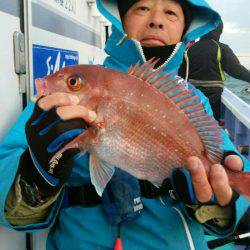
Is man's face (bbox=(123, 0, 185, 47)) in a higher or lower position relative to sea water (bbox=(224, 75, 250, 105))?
higher

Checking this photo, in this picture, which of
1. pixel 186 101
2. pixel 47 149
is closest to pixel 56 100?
pixel 47 149

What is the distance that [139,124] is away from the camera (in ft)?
4.00

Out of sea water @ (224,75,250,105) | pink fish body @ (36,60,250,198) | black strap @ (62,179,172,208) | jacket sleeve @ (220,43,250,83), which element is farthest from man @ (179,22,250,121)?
pink fish body @ (36,60,250,198)

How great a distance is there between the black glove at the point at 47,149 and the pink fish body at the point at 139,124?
0.14ft

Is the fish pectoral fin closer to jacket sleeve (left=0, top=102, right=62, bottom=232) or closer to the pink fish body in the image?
the pink fish body

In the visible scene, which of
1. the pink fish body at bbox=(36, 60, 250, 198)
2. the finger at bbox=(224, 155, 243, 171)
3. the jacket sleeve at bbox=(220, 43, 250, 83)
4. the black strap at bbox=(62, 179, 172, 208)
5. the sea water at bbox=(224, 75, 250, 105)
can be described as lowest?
the sea water at bbox=(224, 75, 250, 105)

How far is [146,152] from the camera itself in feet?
4.11

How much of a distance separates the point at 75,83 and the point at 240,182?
68 cm

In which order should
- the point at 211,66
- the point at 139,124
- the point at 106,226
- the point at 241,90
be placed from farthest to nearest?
the point at 241,90, the point at 211,66, the point at 106,226, the point at 139,124

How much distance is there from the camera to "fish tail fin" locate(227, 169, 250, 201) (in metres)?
1.28

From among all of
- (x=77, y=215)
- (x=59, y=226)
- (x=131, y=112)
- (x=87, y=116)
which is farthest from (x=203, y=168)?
(x=59, y=226)

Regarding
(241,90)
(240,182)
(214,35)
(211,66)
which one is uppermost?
(214,35)

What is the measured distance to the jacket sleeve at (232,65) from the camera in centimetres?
523

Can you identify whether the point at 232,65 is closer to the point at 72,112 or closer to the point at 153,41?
the point at 153,41
